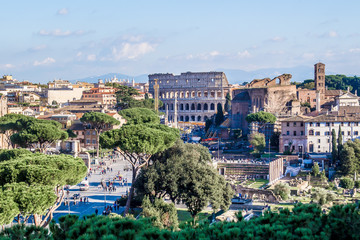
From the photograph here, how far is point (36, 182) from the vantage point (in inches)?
915

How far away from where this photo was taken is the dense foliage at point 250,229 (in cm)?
1375

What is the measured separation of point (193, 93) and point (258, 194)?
3093 inches

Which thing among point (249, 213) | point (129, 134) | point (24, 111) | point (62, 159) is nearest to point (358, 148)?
point (249, 213)

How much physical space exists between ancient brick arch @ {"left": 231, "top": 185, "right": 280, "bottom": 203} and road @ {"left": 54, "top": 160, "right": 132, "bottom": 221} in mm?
7772

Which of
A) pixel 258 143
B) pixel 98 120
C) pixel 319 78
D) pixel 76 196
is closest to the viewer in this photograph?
pixel 76 196

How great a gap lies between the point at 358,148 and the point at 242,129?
2641cm

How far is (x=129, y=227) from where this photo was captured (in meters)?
15.3

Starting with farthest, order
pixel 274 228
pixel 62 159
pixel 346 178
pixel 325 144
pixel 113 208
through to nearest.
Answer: pixel 325 144, pixel 346 178, pixel 113 208, pixel 62 159, pixel 274 228

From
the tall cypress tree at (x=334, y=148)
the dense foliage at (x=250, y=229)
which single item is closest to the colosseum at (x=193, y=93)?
the tall cypress tree at (x=334, y=148)

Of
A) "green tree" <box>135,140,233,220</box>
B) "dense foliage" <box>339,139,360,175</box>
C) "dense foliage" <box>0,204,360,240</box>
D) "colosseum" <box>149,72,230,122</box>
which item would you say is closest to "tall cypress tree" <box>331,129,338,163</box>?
"dense foliage" <box>339,139,360,175</box>

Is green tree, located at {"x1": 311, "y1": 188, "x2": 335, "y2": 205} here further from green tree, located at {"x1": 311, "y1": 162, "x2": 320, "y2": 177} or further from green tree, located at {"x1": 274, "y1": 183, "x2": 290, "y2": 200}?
green tree, located at {"x1": 311, "y1": 162, "x2": 320, "y2": 177}

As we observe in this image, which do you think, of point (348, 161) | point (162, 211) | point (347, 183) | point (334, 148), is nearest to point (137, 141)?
point (162, 211)

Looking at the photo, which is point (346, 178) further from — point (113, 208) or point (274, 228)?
point (274, 228)

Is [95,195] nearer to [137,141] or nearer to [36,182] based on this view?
[137,141]
